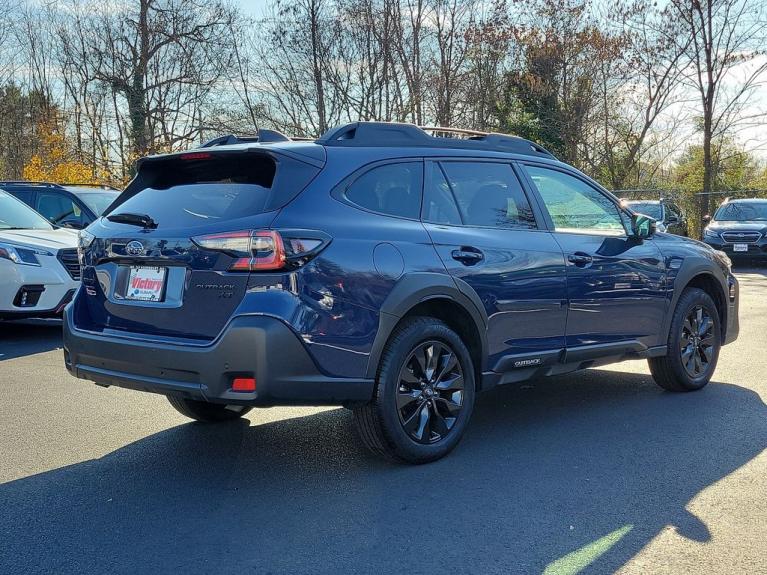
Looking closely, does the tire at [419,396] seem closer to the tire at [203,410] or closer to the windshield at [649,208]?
the tire at [203,410]

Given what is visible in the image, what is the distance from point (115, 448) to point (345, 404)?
1.60 metres

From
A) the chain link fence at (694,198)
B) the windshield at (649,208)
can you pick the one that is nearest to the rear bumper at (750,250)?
the windshield at (649,208)

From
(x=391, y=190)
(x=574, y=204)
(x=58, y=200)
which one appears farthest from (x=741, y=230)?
(x=391, y=190)

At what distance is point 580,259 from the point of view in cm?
543

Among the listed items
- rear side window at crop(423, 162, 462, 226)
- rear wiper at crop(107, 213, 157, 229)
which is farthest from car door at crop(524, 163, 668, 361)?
rear wiper at crop(107, 213, 157, 229)

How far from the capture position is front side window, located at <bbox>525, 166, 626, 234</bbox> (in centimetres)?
551

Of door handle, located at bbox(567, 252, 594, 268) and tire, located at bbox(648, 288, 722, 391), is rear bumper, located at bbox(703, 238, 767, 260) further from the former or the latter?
door handle, located at bbox(567, 252, 594, 268)

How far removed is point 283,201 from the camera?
4086 mm

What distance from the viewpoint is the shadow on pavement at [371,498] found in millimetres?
3332

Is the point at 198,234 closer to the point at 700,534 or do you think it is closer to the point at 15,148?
the point at 700,534

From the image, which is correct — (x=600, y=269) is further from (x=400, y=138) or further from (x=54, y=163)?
(x=54, y=163)

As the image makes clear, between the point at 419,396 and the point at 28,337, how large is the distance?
6397 mm


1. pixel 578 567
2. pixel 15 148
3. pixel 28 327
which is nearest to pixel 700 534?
pixel 578 567

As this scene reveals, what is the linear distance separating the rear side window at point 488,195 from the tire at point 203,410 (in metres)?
1.88
